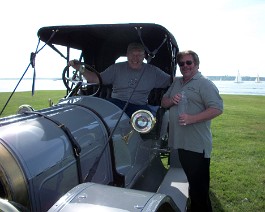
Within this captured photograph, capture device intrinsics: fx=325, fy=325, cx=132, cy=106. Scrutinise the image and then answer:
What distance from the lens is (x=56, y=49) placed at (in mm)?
5195

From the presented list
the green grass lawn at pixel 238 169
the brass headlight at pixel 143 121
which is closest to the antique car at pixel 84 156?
the brass headlight at pixel 143 121

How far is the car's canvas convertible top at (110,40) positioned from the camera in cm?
451

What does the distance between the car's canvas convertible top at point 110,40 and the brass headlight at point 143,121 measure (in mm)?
925

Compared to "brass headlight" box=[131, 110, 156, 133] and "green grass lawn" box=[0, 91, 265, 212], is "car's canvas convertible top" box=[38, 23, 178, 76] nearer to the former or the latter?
"brass headlight" box=[131, 110, 156, 133]

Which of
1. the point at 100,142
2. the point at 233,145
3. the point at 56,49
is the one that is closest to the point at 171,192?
the point at 100,142

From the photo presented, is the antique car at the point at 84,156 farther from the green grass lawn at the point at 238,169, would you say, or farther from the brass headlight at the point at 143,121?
the green grass lawn at the point at 238,169

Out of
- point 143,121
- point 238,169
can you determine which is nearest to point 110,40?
point 143,121

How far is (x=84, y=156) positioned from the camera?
118 inches

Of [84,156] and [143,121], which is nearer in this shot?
[84,156]

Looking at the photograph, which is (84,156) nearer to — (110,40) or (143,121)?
(143,121)

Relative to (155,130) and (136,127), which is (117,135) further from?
(155,130)

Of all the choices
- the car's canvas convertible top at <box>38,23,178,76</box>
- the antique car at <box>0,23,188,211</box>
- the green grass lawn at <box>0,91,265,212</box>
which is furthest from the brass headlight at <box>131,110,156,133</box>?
the green grass lawn at <box>0,91,265,212</box>

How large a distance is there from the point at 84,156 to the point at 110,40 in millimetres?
3559

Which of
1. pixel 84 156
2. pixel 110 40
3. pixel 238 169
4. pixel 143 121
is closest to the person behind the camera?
pixel 84 156
